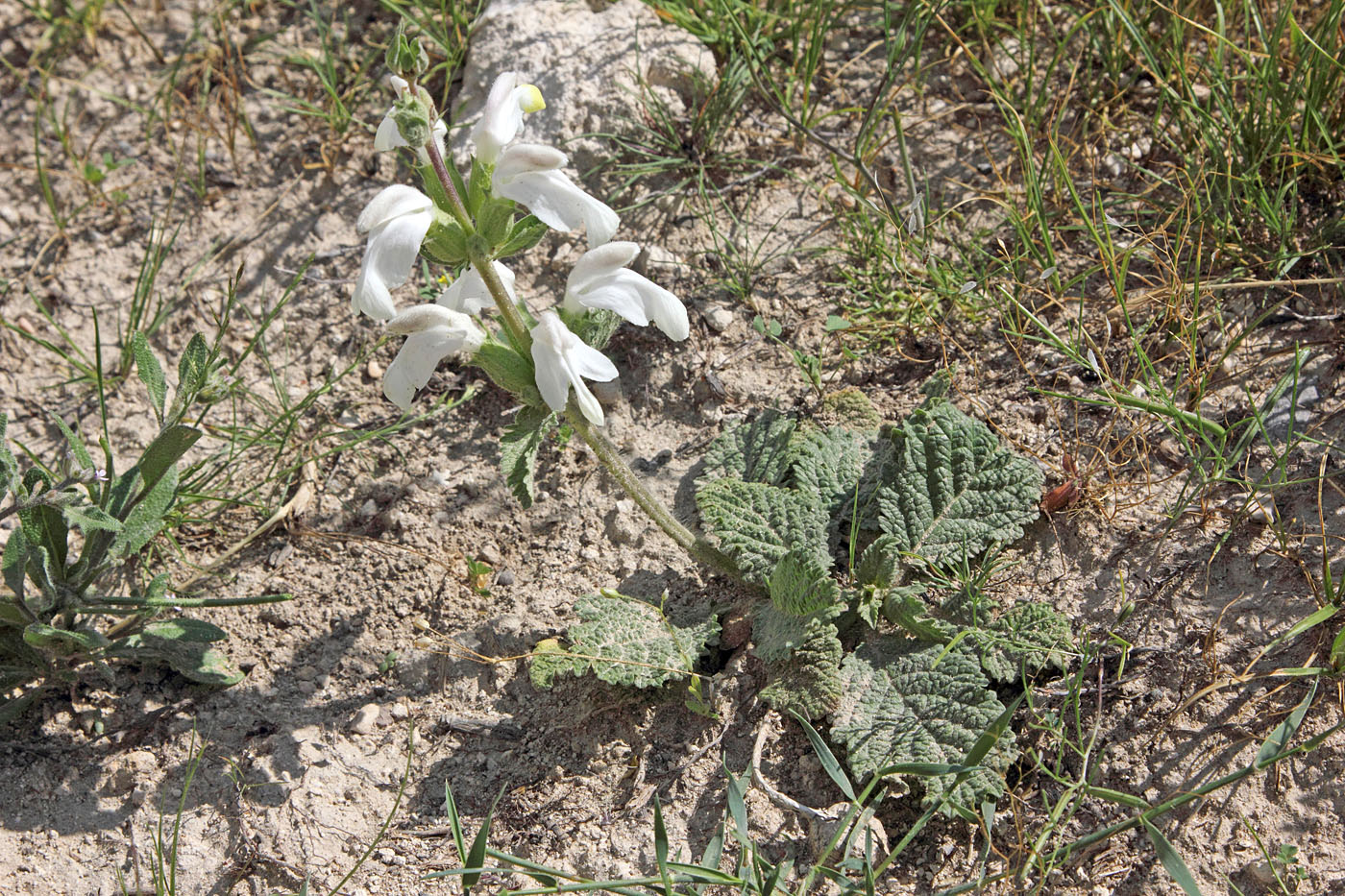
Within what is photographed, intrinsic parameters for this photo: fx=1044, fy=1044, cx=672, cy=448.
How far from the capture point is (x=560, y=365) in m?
2.04

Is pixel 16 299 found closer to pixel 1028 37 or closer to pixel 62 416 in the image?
pixel 62 416

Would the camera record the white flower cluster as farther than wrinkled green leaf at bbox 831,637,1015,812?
No

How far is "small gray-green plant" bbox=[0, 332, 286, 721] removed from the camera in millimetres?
2375

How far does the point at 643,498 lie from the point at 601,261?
59 cm

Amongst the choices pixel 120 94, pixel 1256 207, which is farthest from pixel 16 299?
pixel 1256 207

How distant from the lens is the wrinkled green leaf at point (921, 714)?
2.16 meters

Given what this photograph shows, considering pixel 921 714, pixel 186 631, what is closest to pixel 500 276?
pixel 186 631

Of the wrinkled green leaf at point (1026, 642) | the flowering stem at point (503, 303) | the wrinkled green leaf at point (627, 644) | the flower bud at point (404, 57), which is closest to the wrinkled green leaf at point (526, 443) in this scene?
the flowering stem at point (503, 303)

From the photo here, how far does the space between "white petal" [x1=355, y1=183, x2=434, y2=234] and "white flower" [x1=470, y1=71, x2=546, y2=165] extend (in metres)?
0.17

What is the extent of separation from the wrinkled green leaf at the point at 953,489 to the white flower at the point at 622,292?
2.35 feet

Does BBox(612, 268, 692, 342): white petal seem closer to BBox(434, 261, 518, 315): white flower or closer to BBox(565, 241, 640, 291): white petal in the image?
BBox(565, 241, 640, 291): white petal

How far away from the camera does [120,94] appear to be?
12.8 ft

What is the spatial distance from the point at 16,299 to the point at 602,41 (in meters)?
2.12

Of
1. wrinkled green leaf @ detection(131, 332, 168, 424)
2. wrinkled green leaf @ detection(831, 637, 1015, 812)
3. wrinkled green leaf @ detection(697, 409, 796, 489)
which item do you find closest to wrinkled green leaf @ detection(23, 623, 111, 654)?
wrinkled green leaf @ detection(131, 332, 168, 424)
